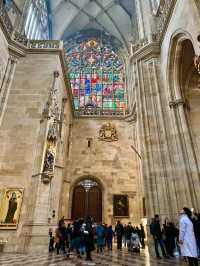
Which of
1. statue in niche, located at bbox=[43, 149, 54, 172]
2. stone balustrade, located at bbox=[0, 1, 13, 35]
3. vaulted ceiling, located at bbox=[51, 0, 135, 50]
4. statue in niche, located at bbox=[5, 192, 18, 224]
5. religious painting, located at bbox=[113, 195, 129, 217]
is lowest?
statue in niche, located at bbox=[5, 192, 18, 224]

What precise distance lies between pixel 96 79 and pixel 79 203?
11569 millimetres

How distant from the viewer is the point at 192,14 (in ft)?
22.4

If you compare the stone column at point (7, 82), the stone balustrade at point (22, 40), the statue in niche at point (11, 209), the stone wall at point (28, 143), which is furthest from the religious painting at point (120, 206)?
the stone balustrade at point (22, 40)

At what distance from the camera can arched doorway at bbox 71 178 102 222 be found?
14.4m

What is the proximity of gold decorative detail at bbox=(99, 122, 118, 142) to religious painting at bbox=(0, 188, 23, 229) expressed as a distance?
344 inches

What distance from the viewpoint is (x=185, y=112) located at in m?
8.97

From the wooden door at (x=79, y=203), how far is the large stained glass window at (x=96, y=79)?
21.0 feet

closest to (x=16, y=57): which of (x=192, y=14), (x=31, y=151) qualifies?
(x=31, y=151)

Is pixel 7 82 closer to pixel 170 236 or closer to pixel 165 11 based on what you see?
pixel 165 11

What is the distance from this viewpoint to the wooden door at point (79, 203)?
14383mm

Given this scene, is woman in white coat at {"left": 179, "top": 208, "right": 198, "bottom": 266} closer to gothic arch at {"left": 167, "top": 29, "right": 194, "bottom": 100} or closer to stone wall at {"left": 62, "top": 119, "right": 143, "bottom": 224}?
gothic arch at {"left": 167, "top": 29, "right": 194, "bottom": 100}

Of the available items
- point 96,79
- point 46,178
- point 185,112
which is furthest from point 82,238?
point 96,79

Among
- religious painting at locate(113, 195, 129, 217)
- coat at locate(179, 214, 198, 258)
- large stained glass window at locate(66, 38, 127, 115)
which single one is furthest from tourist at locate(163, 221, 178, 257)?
large stained glass window at locate(66, 38, 127, 115)

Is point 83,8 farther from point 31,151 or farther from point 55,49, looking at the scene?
point 31,151
